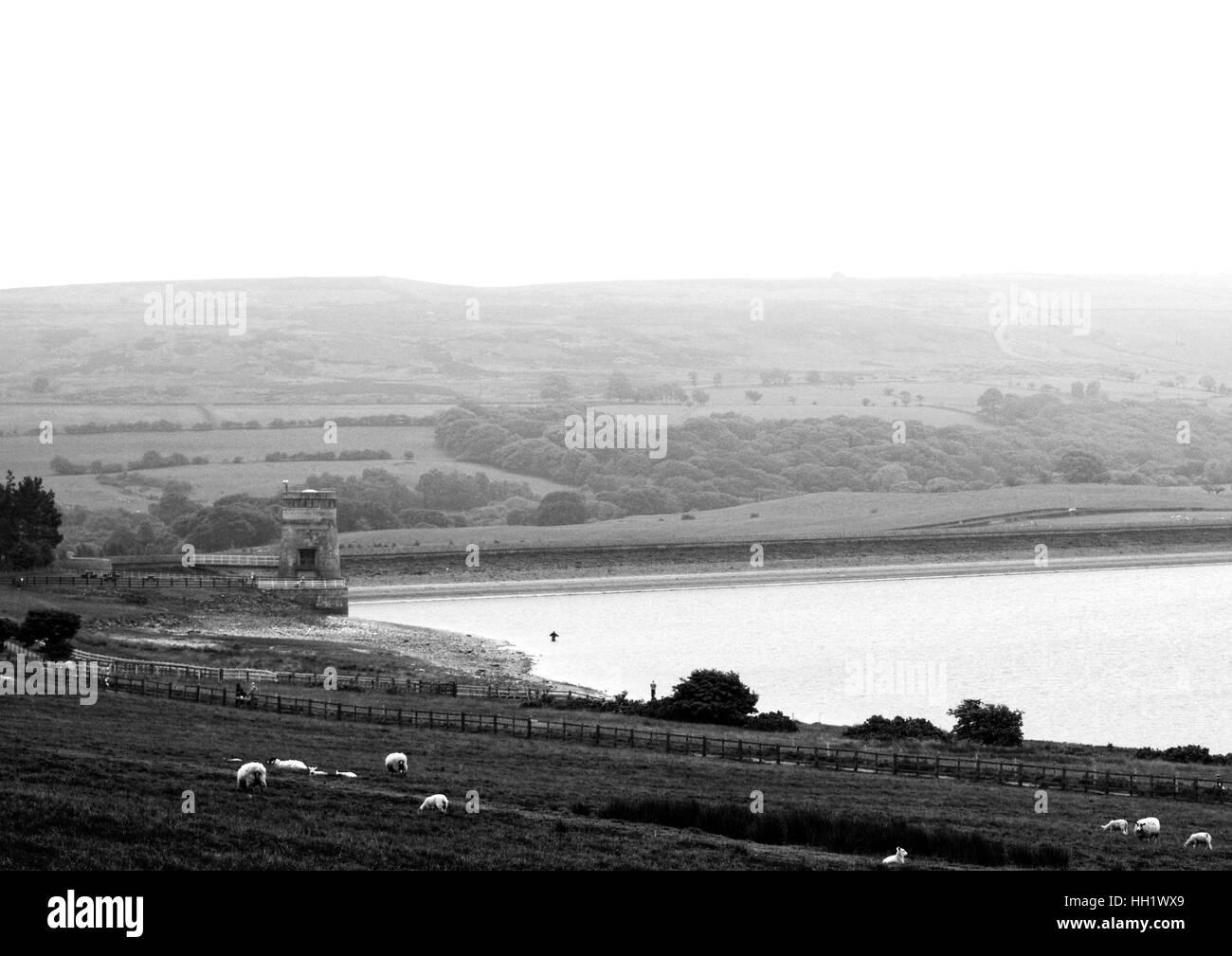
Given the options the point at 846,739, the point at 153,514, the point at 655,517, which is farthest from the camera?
the point at 655,517

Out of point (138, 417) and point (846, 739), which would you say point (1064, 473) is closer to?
point (138, 417)

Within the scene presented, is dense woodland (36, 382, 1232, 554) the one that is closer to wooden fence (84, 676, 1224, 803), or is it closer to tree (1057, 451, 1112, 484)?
tree (1057, 451, 1112, 484)

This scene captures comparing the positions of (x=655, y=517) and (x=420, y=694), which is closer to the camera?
(x=420, y=694)

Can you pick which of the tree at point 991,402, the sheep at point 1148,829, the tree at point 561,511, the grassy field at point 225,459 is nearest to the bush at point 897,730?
the sheep at point 1148,829

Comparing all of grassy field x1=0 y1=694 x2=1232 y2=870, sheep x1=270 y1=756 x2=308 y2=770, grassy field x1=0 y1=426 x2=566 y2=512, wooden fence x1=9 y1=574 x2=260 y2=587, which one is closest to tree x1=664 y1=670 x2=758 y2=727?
grassy field x1=0 y1=694 x2=1232 y2=870

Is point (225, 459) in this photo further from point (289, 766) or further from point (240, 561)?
point (289, 766)

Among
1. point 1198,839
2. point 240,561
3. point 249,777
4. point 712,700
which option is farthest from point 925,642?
point 249,777
